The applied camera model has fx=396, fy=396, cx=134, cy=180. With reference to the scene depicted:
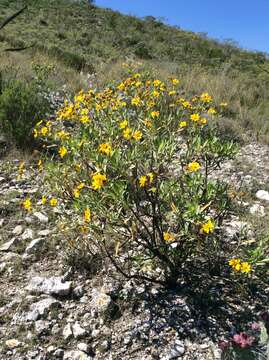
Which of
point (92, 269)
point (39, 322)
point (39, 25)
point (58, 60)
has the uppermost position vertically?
point (39, 25)

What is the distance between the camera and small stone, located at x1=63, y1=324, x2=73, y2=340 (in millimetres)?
2281

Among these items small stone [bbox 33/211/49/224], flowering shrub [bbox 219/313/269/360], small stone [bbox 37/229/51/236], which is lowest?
small stone [bbox 37/229/51/236]

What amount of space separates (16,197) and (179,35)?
19.5m

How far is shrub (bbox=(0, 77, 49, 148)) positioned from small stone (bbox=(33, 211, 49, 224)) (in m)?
1.35

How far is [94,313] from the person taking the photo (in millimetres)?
2432

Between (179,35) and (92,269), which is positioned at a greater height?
(179,35)

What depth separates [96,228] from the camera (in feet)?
7.65

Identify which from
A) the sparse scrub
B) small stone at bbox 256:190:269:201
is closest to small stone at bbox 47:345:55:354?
the sparse scrub

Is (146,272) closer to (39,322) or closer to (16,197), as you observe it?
(39,322)

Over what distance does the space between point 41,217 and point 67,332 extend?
1.28 meters

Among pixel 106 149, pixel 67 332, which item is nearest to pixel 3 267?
pixel 67 332

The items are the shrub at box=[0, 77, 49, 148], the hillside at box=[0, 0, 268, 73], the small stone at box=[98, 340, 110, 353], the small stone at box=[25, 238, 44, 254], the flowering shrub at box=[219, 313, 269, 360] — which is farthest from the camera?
the hillside at box=[0, 0, 268, 73]

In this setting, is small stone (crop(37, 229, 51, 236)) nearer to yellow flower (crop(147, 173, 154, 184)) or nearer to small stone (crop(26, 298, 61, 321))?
small stone (crop(26, 298, 61, 321))

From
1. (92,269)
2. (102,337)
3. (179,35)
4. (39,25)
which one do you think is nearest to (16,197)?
(92,269)
